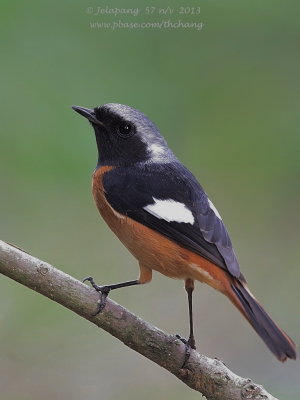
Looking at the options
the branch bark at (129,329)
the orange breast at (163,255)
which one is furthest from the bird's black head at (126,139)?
the branch bark at (129,329)

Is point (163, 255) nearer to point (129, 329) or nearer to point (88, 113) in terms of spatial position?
point (129, 329)

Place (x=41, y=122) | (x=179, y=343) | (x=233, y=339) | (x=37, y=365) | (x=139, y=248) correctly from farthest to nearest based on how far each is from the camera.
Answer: (x=233, y=339) < (x=37, y=365) < (x=41, y=122) < (x=139, y=248) < (x=179, y=343)

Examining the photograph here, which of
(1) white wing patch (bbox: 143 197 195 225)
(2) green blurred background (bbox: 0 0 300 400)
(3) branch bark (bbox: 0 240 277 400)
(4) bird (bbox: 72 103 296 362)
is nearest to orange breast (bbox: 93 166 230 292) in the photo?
(4) bird (bbox: 72 103 296 362)

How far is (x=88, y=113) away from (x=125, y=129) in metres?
0.24

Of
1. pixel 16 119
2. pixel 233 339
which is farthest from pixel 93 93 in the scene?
pixel 233 339

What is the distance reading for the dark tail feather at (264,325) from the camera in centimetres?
373

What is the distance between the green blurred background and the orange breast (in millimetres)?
→ 497

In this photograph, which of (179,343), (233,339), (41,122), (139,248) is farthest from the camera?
(233,339)

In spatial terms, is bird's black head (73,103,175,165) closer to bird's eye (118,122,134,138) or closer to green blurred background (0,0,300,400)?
bird's eye (118,122,134,138)

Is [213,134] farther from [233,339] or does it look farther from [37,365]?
[37,365]

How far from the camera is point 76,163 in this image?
4.55 meters

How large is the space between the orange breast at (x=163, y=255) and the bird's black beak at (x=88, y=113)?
21.9 inches

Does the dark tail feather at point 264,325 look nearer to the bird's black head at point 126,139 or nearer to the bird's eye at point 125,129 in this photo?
the bird's black head at point 126,139

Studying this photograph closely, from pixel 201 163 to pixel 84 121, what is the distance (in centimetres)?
124
